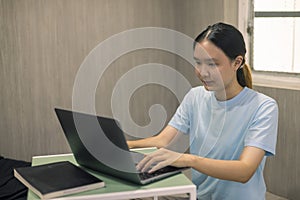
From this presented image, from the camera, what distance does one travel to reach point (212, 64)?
5.00 ft

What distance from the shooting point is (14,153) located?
120 inches

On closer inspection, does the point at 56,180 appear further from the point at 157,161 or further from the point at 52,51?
the point at 52,51

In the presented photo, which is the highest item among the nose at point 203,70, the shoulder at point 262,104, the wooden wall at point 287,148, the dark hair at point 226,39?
the dark hair at point 226,39

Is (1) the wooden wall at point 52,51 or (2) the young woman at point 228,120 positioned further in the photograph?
Result: (1) the wooden wall at point 52,51

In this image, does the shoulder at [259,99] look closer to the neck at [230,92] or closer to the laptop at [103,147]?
the neck at [230,92]

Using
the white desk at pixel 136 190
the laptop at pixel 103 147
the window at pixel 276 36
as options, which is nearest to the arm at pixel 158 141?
the laptop at pixel 103 147

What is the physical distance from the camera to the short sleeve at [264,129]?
4.72ft

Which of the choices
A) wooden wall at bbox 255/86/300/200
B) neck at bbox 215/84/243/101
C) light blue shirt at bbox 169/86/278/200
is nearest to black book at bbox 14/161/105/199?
light blue shirt at bbox 169/86/278/200

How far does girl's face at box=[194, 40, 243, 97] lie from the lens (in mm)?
1520

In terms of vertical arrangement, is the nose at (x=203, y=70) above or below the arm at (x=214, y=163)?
above

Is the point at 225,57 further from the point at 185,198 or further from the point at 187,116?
the point at 185,198

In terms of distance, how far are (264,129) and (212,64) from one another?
0.30 m

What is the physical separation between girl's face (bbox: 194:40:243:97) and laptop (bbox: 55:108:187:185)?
1.32 feet

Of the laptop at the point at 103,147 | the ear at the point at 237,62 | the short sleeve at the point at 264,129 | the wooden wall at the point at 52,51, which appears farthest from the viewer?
the wooden wall at the point at 52,51
